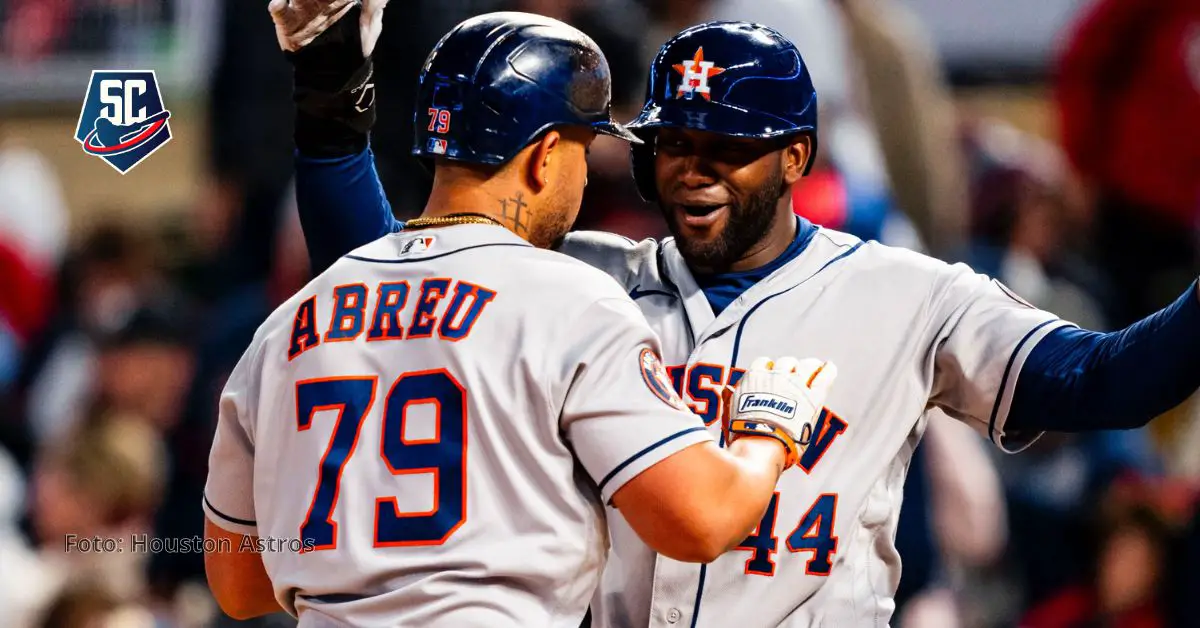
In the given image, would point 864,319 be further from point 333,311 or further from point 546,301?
point 333,311

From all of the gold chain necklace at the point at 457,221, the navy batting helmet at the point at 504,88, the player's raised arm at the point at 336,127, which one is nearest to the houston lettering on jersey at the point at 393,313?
the gold chain necklace at the point at 457,221

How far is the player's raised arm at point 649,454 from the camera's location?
107 inches

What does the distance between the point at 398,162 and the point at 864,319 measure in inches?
137

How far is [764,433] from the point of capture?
2900 millimetres

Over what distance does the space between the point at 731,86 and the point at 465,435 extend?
0.93 meters

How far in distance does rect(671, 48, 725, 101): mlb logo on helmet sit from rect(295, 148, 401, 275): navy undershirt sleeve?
77cm

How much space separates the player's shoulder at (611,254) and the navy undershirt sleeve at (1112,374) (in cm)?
80

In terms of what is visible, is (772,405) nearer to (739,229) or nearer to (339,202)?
(739,229)

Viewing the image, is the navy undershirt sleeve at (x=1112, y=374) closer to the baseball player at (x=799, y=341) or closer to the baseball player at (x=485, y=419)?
the baseball player at (x=799, y=341)

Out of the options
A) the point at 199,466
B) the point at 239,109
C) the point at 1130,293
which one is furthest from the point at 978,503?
the point at 239,109

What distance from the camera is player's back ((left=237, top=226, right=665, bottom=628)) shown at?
2.76 metres

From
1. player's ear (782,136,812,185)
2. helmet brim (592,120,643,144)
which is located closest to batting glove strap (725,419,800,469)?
helmet brim (592,120,643,144)

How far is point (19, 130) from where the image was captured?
949cm

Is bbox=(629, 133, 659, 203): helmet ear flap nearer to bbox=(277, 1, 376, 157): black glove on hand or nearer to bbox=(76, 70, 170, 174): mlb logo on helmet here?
bbox=(277, 1, 376, 157): black glove on hand
